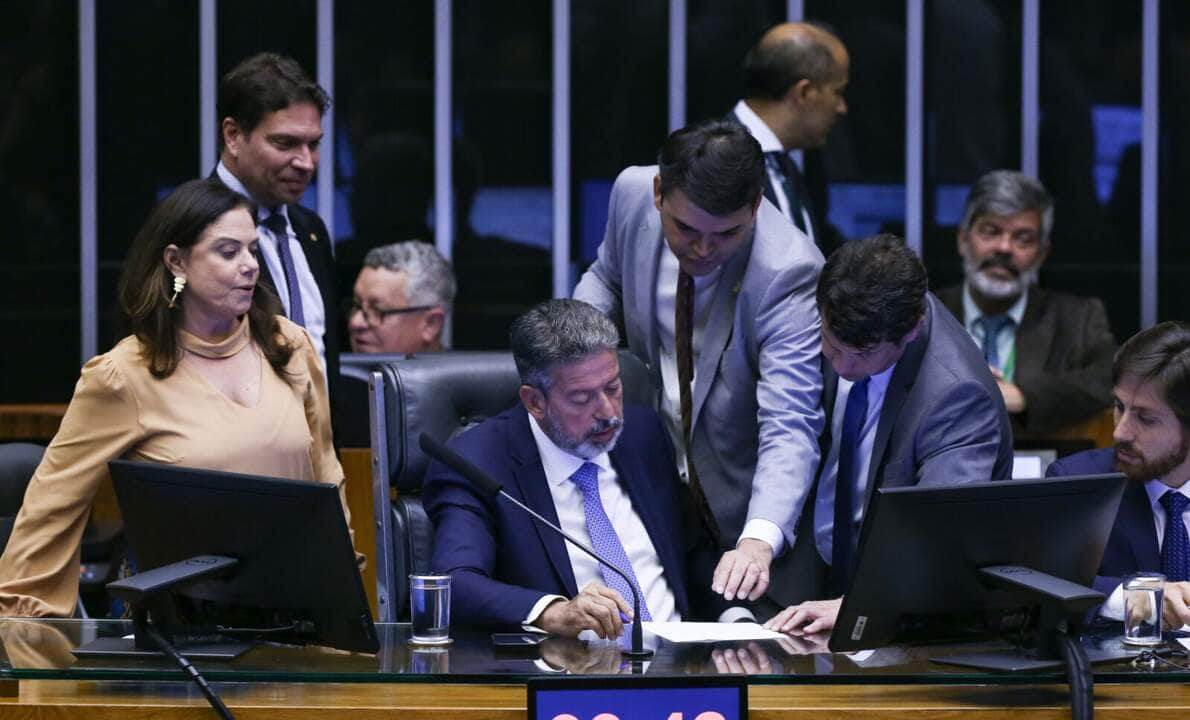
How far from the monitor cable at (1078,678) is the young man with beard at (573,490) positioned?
862 millimetres

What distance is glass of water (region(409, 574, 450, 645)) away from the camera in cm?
291

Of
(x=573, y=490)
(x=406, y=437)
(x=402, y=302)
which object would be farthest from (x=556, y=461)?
(x=402, y=302)

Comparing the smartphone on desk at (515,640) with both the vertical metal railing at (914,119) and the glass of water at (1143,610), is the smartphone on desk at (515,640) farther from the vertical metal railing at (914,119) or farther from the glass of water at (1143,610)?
the vertical metal railing at (914,119)

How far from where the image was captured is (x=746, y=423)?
372cm

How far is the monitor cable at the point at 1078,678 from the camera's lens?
8.46 ft

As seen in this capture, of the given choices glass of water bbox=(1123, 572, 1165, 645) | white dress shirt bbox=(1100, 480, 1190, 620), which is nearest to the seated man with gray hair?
white dress shirt bbox=(1100, 480, 1190, 620)

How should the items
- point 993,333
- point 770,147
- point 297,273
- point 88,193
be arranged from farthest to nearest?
point 88,193 → point 993,333 → point 770,147 → point 297,273

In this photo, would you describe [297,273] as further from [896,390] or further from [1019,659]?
[1019,659]

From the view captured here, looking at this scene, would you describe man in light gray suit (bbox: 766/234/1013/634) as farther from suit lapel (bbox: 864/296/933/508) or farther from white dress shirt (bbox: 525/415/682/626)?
white dress shirt (bbox: 525/415/682/626)

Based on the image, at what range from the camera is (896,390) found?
341 centimetres

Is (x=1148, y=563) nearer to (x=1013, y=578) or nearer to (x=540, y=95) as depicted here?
(x=1013, y=578)

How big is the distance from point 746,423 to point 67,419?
1.30 metres

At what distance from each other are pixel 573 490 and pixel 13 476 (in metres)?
1.20

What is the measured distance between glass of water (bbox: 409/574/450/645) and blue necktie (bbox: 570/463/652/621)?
2.00 feet
